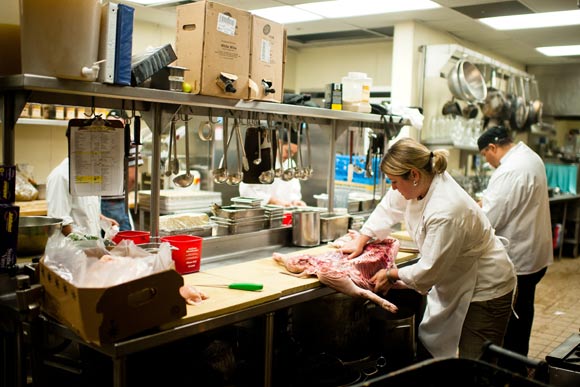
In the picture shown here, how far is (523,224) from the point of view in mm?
3814

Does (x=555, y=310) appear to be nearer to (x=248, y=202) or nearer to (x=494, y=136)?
(x=494, y=136)

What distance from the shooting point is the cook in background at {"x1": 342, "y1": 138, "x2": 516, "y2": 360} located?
8.30 ft

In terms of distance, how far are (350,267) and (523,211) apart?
158cm

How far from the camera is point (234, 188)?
6070 millimetres

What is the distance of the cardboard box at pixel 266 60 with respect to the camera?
9.45 feet

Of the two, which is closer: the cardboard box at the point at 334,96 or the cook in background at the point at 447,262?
the cook in background at the point at 447,262

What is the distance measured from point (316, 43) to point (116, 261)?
20.6 feet

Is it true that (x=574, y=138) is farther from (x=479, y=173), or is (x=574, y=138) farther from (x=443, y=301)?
Answer: (x=443, y=301)

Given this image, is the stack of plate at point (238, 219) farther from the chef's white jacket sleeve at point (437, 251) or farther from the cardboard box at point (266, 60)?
the chef's white jacket sleeve at point (437, 251)

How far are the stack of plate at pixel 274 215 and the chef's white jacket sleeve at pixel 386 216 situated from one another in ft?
2.08

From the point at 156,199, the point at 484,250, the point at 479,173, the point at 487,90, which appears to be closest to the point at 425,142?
the point at 487,90

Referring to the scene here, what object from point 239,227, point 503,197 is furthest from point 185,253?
point 503,197

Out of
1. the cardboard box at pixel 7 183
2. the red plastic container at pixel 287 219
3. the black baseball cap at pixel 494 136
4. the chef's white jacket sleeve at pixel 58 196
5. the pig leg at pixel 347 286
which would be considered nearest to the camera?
the cardboard box at pixel 7 183

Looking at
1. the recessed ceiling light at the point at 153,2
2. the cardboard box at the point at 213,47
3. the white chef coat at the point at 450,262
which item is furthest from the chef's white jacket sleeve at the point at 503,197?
the recessed ceiling light at the point at 153,2
